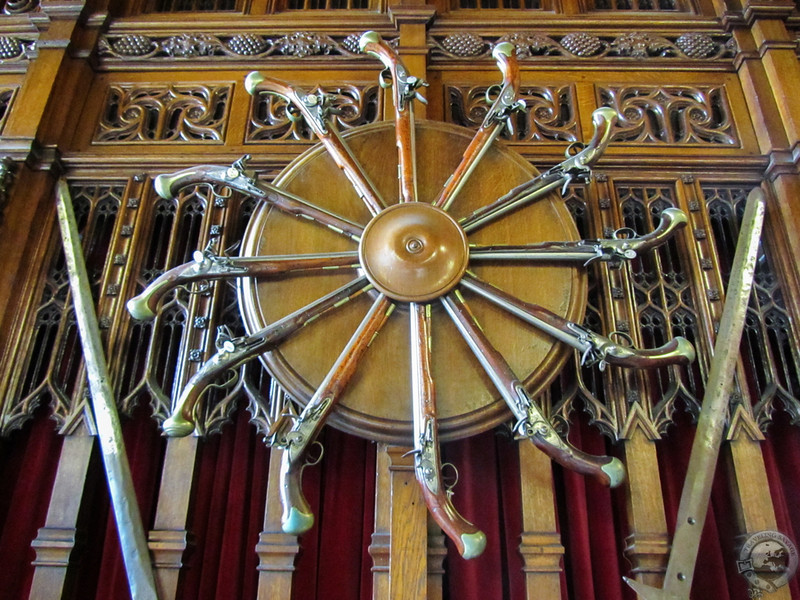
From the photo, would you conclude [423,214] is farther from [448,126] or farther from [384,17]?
[384,17]

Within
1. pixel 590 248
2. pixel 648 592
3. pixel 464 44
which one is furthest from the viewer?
pixel 464 44

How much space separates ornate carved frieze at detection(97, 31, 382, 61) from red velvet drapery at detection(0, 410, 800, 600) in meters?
1.41

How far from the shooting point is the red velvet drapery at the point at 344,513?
6.69 ft

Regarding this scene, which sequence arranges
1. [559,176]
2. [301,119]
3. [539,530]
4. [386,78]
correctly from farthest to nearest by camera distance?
[301,119] < [386,78] < [559,176] < [539,530]

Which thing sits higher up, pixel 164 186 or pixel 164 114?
pixel 164 114

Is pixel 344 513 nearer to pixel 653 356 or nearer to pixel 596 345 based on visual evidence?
pixel 596 345

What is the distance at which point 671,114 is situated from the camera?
8.71 feet

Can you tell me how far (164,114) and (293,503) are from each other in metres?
1.65

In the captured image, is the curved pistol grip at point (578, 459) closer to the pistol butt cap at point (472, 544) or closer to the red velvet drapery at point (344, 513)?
the pistol butt cap at point (472, 544)

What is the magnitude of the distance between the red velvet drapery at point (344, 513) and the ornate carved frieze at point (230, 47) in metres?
1.41

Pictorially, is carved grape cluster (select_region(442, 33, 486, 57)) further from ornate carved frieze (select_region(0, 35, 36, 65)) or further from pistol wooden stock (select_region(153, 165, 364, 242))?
ornate carved frieze (select_region(0, 35, 36, 65))

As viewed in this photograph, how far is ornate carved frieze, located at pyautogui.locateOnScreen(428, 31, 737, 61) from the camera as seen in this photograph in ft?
8.89

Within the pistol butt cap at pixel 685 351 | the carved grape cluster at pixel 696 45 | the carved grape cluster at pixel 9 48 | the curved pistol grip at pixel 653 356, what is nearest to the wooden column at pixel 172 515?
the curved pistol grip at pixel 653 356

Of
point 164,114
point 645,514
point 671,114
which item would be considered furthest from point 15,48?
point 645,514
